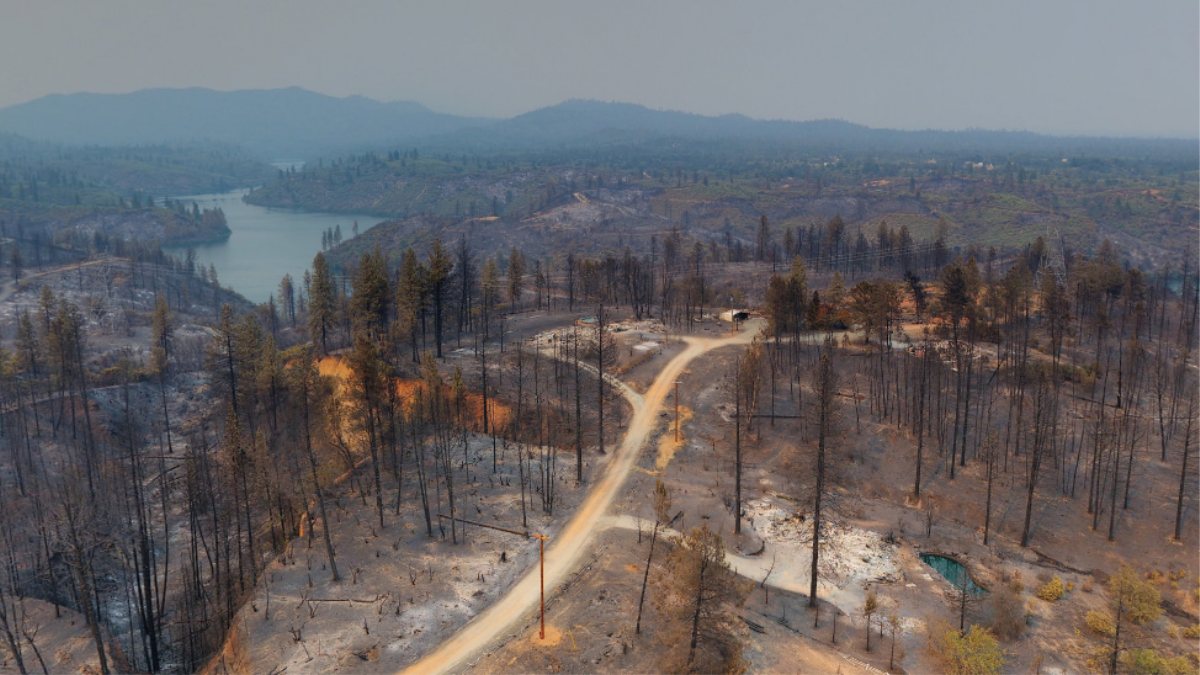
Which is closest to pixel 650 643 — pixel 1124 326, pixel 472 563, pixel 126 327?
pixel 472 563

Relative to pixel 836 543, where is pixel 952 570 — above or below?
below

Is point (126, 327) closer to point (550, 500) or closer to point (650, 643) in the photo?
point (550, 500)

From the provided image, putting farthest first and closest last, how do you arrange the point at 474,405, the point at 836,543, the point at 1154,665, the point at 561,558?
the point at 474,405 < the point at 836,543 < the point at 561,558 < the point at 1154,665

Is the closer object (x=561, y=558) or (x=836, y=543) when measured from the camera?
(x=561, y=558)

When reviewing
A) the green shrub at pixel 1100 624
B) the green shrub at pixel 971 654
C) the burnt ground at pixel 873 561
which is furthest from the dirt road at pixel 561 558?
the green shrub at pixel 1100 624

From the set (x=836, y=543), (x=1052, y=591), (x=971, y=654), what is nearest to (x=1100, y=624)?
(x=1052, y=591)

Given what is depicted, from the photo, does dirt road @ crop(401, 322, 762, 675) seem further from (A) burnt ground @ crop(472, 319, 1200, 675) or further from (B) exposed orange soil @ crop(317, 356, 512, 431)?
(B) exposed orange soil @ crop(317, 356, 512, 431)

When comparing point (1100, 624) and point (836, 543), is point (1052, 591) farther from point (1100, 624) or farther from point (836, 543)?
point (836, 543)

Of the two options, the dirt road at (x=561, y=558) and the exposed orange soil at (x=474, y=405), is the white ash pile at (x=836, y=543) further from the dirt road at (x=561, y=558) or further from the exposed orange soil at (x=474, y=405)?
the exposed orange soil at (x=474, y=405)
